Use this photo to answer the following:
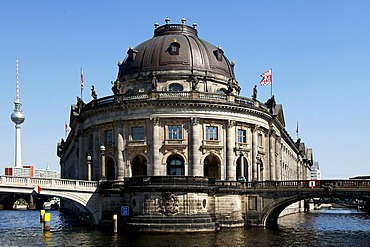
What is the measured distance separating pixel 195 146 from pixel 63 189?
17638mm

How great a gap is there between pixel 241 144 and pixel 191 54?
1616cm

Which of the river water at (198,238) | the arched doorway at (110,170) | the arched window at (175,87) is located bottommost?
the river water at (198,238)

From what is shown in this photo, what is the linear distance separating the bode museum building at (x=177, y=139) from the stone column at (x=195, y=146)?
0.13m

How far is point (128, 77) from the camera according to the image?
83625mm

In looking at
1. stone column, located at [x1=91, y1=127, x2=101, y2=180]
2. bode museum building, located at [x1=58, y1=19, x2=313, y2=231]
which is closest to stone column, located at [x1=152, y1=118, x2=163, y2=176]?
bode museum building, located at [x1=58, y1=19, x2=313, y2=231]

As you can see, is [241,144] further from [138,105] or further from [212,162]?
[138,105]

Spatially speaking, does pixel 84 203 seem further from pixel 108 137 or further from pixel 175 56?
pixel 175 56

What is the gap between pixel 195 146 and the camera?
72.1m

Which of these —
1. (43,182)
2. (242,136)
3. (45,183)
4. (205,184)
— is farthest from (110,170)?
(205,184)

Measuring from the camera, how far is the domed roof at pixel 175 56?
8150 cm

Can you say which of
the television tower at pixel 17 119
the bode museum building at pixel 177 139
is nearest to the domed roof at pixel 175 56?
the bode museum building at pixel 177 139

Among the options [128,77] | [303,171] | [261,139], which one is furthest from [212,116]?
[303,171]

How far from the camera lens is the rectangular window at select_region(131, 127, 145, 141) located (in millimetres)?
73000

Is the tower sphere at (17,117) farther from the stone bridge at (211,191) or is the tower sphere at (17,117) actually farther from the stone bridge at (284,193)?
the stone bridge at (284,193)
